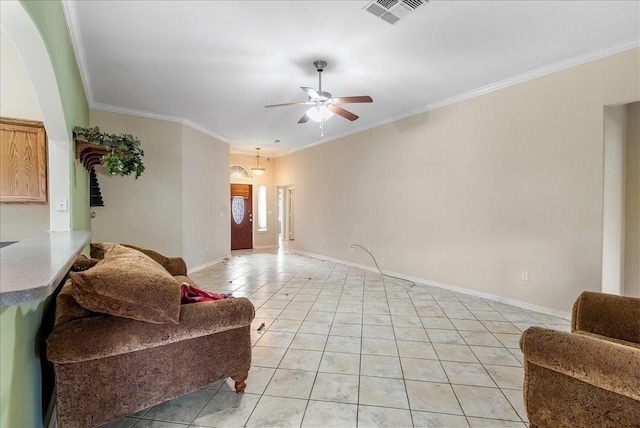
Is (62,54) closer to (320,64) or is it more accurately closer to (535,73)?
(320,64)

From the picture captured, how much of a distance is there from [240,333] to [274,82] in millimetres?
3144

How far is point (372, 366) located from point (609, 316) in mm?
1609

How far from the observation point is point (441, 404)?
192 centimetres

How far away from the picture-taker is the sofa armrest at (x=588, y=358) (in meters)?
1.20

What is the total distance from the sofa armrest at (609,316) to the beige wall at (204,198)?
543 centimetres

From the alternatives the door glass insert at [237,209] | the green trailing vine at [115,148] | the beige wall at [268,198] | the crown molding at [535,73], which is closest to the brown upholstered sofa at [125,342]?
the green trailing vine at [115,148]

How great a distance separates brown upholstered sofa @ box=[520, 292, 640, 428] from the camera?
47.8 inches

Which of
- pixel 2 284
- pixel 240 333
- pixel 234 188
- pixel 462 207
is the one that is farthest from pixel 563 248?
pixel 234 188

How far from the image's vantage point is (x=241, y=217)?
8750mm

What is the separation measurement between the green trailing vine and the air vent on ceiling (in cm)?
282

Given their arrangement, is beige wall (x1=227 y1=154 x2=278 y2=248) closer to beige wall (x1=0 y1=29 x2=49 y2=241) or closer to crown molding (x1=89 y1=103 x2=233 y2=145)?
crown molding (x1=89 y1=103 x2=233 y2=145)

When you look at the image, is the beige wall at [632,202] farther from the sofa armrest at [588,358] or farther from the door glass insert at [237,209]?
the door glass insert at [237,209]

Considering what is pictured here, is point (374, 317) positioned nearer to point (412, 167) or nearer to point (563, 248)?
point (563, 248)

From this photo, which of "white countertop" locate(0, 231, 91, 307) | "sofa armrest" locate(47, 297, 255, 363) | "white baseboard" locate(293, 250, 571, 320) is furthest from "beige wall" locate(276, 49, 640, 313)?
"white countertop" locate(0, 231, 91, 307)
